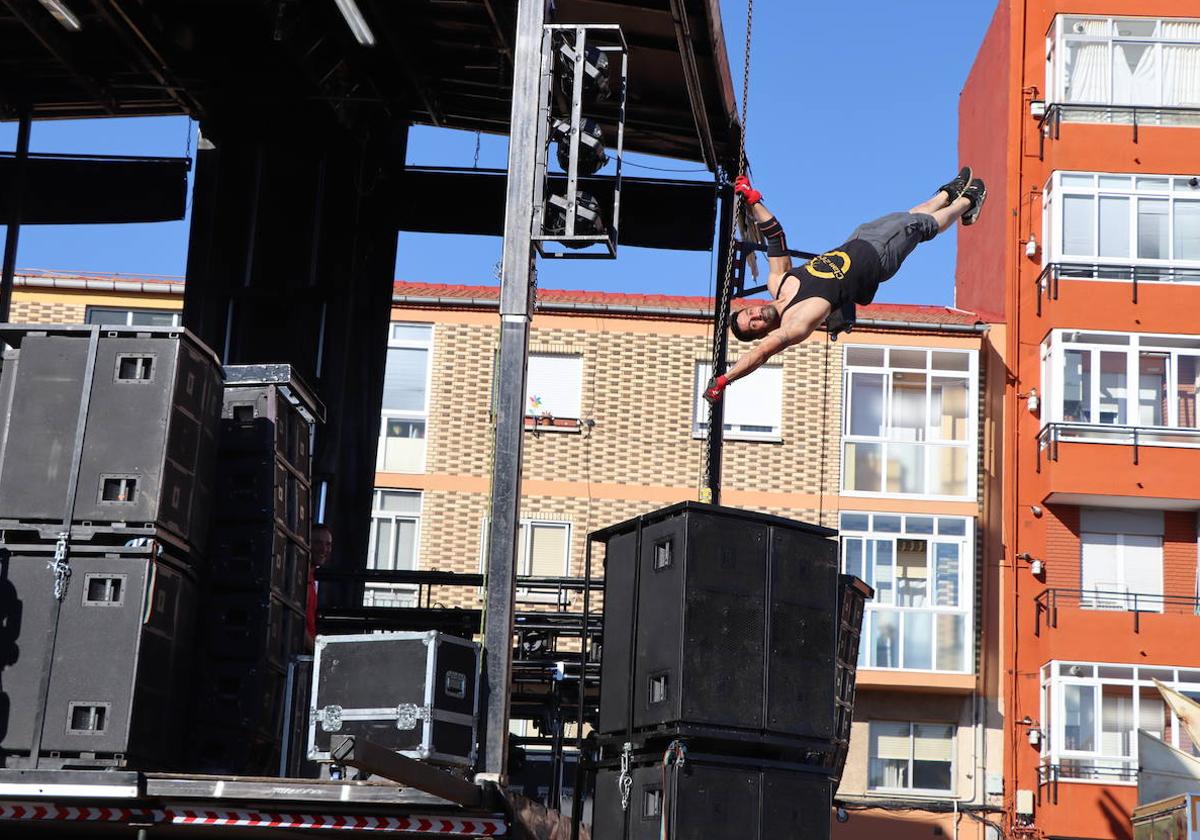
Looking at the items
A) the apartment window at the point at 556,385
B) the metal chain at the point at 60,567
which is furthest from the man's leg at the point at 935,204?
the apartment window at the point at 556,385

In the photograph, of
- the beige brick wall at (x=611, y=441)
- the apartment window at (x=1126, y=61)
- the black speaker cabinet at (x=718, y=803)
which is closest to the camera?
the black speaker cabinet at (x=718, y=803)

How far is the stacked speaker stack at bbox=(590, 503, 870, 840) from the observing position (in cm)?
778

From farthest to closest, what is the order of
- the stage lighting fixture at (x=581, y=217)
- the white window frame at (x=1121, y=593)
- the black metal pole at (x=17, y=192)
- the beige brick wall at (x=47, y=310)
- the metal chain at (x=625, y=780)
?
the beige brick wall at (x=47, y=310) < the white window frame at (x=1121, y=593) < the black metal pole at (x=17, y=192) < the stage lighting fixture at (x=581, y=217) < the metal chain at (x=625, y=780)

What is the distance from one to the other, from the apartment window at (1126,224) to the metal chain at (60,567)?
1939 centimetres

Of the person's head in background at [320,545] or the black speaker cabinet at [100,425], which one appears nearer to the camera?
the black speaker cabinet at [100,425]

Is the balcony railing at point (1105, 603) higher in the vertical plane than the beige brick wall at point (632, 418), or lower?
lower

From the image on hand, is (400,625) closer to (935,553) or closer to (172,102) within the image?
(172,102)

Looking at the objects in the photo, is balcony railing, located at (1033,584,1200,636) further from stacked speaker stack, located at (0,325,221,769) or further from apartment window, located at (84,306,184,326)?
stacked speaker stack, located at (0,325,221,769)

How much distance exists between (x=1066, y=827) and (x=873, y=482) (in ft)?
18.8

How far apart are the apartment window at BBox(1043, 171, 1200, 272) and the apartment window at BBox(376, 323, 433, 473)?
9630 mm

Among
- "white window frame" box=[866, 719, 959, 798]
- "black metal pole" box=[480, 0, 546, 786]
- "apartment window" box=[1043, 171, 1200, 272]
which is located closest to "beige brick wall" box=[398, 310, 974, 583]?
"apartment window" box=[1043, 171, 1200, 272]

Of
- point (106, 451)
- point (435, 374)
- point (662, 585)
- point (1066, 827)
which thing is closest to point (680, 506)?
point (662, 585)

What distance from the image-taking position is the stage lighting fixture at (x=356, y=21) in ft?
38.4

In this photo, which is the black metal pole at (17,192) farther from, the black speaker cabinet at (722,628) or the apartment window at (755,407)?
the apartment window at (755,407)
